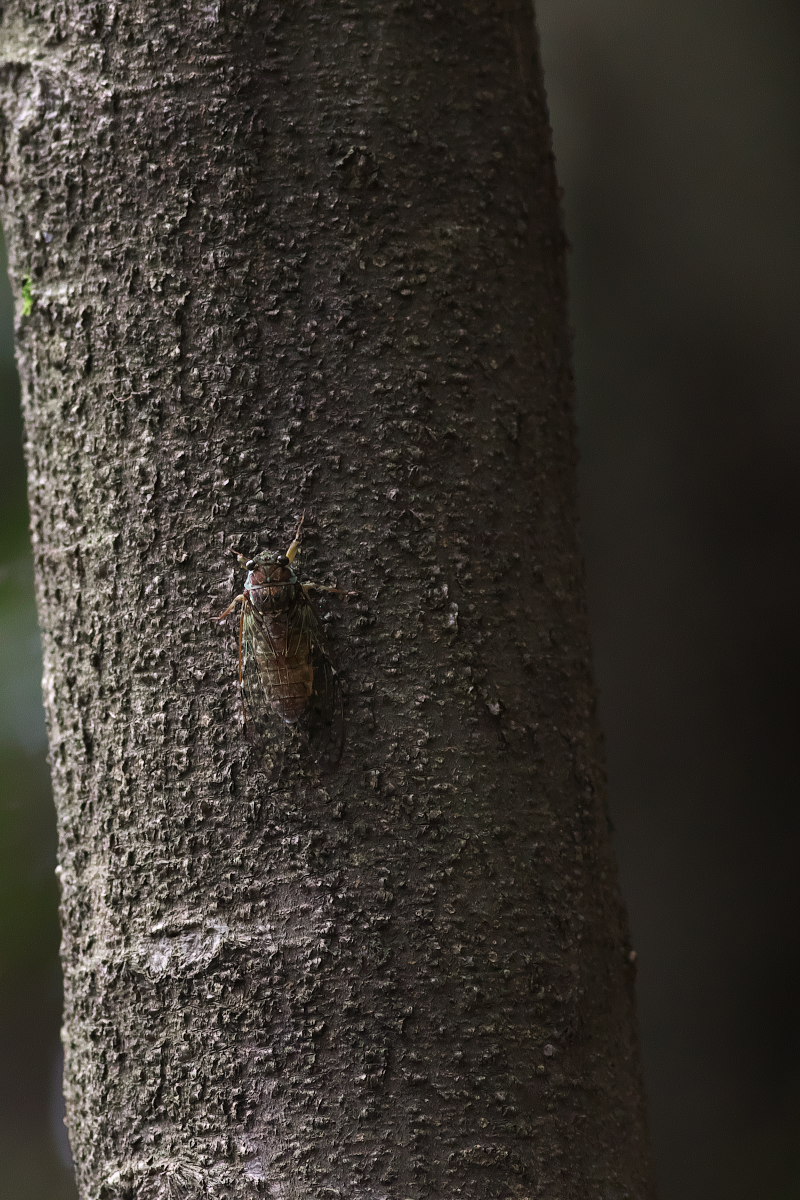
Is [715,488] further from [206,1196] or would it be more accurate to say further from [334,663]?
[206,1196]

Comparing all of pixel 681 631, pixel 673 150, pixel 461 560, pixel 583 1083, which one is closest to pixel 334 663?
pixel 461 560

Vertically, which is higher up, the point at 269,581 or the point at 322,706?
the point at 269,581

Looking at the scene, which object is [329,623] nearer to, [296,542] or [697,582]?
[296,542]

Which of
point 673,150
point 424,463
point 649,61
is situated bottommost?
point 424,463

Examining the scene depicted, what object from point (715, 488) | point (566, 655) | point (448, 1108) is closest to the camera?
point (448, 1108)

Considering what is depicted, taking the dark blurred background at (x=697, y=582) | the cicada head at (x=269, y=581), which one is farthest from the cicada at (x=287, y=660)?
the dark blurred background at (x=697, y=582)

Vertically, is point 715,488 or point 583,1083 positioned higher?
point 715,488

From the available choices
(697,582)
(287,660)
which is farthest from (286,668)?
(697,582)
